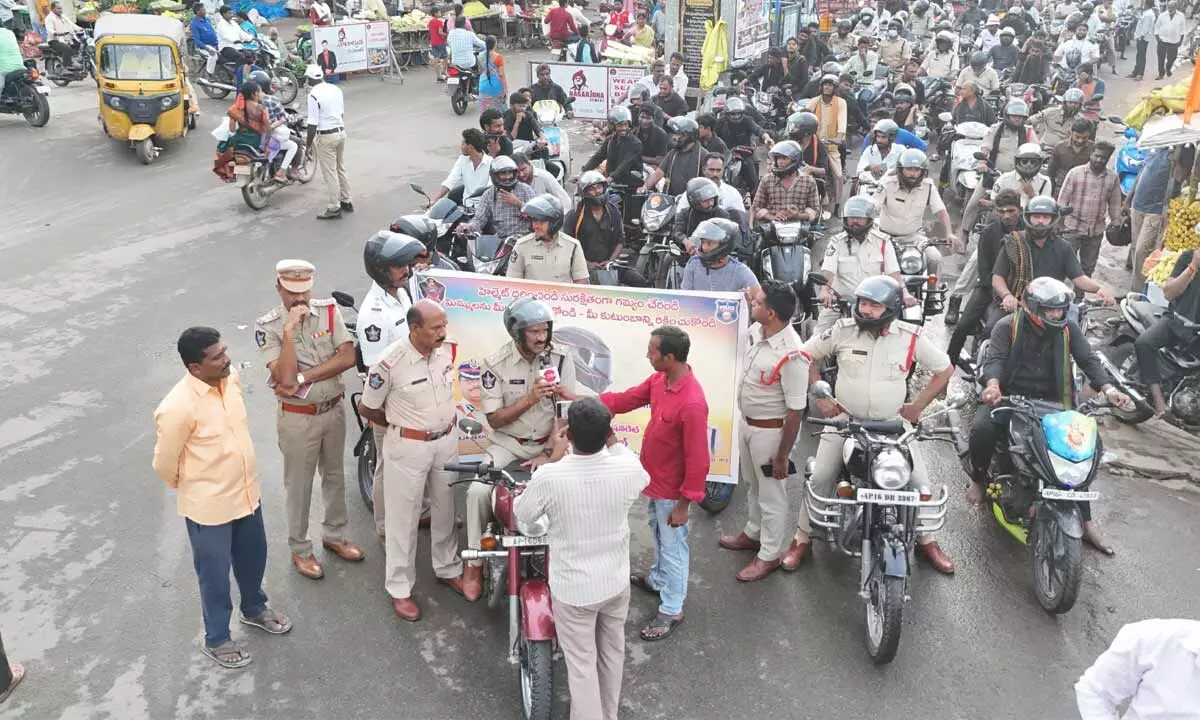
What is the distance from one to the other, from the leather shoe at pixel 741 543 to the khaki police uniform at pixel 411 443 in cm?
177

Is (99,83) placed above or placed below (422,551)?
above

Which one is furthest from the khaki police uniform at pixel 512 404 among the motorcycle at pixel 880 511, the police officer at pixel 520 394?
the motorcycle at pixel 880 511

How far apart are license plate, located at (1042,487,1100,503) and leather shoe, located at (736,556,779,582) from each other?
62.6 inches

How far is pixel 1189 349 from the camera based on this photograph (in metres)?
8.35

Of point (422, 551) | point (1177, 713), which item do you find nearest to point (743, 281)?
point (422, 551)

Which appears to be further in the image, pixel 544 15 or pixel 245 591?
pixel 544 15

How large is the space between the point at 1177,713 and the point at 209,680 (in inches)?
172

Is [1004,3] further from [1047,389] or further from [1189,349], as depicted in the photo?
[1047,389]

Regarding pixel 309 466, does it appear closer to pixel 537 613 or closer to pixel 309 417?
pixel 309 417

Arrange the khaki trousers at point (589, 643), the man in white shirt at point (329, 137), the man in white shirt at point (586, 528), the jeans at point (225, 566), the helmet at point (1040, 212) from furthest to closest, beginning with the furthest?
the man in white shirt at point (329, 137), the helmet at point (1040, 212), the jeans at point (225, 566), the khaki trousers at point (589, 643), the man in white shirt at point (586, 528)

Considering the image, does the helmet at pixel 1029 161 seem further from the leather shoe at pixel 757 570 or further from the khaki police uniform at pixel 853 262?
the leather shoe at pixel 757 570

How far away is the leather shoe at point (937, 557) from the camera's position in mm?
6250

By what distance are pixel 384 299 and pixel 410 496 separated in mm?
1199

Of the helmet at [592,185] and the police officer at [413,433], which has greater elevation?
the helmet at [592,185]
